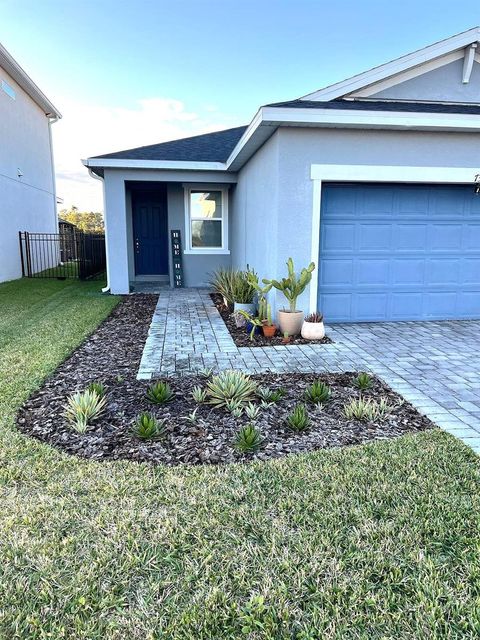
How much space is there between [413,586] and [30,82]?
1793cm

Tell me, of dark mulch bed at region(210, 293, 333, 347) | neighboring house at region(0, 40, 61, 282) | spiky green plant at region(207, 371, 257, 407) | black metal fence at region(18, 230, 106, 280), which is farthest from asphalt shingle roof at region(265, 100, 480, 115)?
neighboring house at region(0, 40, 61, 282)

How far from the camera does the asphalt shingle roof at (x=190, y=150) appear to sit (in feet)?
34.7

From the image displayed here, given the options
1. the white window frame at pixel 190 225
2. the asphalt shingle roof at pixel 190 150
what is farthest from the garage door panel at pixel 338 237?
the white window frame at pixel 190 225

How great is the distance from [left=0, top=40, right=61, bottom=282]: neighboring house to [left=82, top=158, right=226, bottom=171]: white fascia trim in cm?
495

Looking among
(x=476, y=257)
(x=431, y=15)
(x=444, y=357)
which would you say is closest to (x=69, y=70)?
(x=431, y=15)

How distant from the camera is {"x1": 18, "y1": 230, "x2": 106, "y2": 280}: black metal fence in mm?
14459

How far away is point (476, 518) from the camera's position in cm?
240

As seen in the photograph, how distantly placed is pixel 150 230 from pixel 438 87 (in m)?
8.55

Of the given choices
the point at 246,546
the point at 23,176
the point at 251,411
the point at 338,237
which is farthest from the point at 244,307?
the point at 23,176

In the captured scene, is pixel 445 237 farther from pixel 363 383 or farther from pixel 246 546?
pixel 246 546

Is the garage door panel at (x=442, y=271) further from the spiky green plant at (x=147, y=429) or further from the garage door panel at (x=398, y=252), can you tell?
the spiky green plant at (x=147, y=429)

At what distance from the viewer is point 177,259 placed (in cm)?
1210

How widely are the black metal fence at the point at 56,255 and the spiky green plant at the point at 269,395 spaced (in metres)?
11.6

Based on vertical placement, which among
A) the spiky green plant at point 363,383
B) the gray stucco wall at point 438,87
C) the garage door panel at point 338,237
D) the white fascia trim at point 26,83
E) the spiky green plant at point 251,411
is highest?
the white fascia trim at point 26,83
